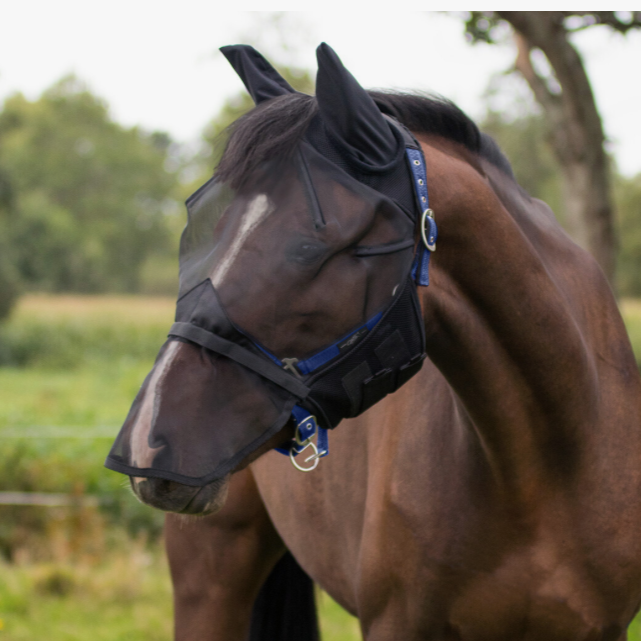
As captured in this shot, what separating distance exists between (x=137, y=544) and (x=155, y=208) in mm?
39969

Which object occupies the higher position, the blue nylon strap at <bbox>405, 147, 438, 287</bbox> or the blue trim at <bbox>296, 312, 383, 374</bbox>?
the blue nylon strap at <bbox>405, 147, 438, 287</bbox>

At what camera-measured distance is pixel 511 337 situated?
1682mm

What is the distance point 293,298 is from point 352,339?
15cm

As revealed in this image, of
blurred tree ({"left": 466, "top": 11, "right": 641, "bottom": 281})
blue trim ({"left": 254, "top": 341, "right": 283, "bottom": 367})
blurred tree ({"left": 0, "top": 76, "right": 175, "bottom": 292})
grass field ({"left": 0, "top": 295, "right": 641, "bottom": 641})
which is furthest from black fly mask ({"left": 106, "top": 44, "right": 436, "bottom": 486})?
blurred tree ({"left": 0, "top": 76, "right": 175, "bottom": 292})

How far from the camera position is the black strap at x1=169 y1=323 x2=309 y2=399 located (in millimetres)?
1263

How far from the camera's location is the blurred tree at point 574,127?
5.39 metres

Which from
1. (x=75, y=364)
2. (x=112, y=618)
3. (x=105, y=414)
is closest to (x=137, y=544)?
(x=112, y=618)

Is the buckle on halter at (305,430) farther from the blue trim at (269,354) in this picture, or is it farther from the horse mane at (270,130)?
the horse mane at (270,130)

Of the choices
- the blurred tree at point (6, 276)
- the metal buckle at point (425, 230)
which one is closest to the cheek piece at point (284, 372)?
the metal buckle at point (425, 230)

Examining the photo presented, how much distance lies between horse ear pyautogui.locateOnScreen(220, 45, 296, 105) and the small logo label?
0.58 metres

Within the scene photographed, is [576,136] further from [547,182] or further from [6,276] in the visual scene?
[6,276]

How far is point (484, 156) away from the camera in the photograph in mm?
1860

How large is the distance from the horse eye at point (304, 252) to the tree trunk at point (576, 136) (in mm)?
4800

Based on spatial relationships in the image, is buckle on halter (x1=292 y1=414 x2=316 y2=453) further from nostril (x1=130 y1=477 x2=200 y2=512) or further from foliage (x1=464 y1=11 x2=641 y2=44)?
foliage (x1=464 y1=11 x2=641 y2=44)
